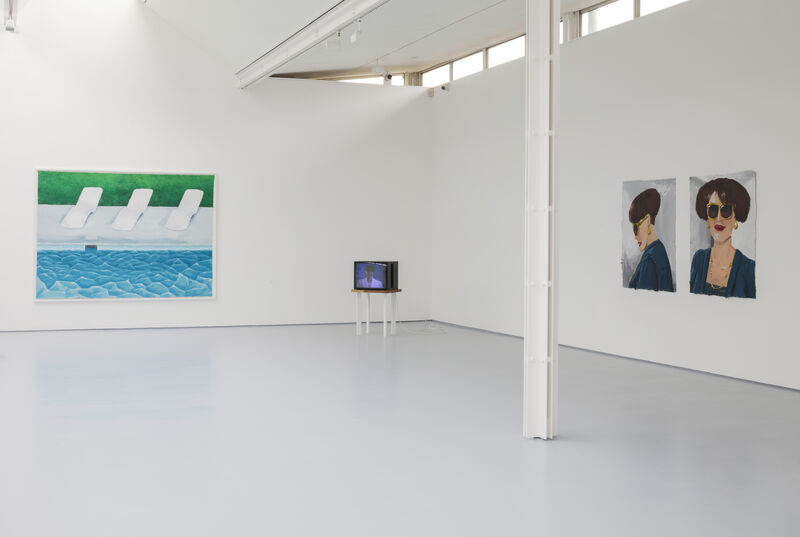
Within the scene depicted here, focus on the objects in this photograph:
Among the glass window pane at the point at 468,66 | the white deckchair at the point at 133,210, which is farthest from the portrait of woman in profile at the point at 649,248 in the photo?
the white deckchair at the point at 133,210

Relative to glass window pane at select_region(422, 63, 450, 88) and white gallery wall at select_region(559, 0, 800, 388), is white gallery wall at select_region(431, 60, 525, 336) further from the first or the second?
white gallery wall at select_region(559, 0, 800, 388)

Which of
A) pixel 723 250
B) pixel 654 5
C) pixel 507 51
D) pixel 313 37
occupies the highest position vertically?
pixel 507 51

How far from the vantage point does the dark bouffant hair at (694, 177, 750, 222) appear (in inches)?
332

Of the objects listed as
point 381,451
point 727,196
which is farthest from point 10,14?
point 727,196

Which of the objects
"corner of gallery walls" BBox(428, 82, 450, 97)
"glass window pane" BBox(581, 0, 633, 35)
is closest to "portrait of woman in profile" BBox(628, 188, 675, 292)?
"glass window pane" BBox(581, 0, 633, 35)

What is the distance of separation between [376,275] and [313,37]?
3757 millimetres

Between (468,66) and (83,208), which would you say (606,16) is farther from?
(83,208)

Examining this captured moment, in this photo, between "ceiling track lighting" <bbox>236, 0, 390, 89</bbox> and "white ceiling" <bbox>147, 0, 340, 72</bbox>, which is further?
"white ceiling" <bbox>147, 0, 340, 72</bbox>

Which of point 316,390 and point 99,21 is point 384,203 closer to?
point 99,21

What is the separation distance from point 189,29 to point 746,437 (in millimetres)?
10402

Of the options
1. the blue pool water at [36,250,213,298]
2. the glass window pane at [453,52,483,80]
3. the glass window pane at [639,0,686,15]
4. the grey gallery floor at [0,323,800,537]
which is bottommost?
the grey gallery floor at [0,323,800,537]

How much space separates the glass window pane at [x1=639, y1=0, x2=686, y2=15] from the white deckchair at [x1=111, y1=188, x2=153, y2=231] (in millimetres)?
7949

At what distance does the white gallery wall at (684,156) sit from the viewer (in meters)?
8.12

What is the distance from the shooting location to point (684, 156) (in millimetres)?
9289
